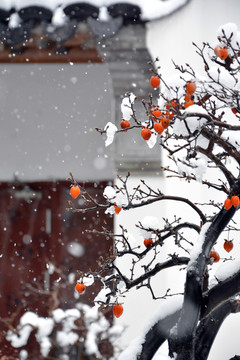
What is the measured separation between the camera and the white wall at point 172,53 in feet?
13.1

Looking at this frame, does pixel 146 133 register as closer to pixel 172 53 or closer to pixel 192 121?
pixel 192 121

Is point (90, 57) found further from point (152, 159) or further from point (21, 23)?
point (152, 159)

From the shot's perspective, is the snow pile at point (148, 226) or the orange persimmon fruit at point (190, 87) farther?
the snow pile at point (148, 226)

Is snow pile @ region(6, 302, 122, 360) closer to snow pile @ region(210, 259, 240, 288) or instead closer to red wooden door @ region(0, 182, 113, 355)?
red wooden door @ region(0, 182, 113, 355)

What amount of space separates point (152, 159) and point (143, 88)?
565mm

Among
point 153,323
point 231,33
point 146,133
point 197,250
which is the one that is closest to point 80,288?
point 153,323

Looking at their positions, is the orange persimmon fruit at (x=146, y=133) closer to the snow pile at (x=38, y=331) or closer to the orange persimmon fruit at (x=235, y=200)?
the orange persimmon fruit at (x=235, y=200)

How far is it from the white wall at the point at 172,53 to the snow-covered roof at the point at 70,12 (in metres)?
0.16

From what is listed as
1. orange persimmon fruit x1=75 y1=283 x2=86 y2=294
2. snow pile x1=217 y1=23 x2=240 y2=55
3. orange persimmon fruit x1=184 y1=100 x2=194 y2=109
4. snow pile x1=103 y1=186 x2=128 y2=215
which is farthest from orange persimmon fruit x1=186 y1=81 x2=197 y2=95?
orange persimmon fruit x1=75 y1=283 x2=86 y2=294

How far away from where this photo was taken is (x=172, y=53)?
163 inches

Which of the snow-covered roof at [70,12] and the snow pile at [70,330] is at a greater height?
the snow-covered roof at [70,12]

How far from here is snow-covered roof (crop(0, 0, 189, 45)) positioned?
386cm

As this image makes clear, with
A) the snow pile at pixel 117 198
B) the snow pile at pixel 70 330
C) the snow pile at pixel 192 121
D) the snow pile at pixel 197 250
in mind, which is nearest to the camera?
the snow pile at pixel 192 121

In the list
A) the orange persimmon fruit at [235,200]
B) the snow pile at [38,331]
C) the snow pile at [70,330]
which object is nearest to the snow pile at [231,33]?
the orange persimmon fruit at [235,200]
